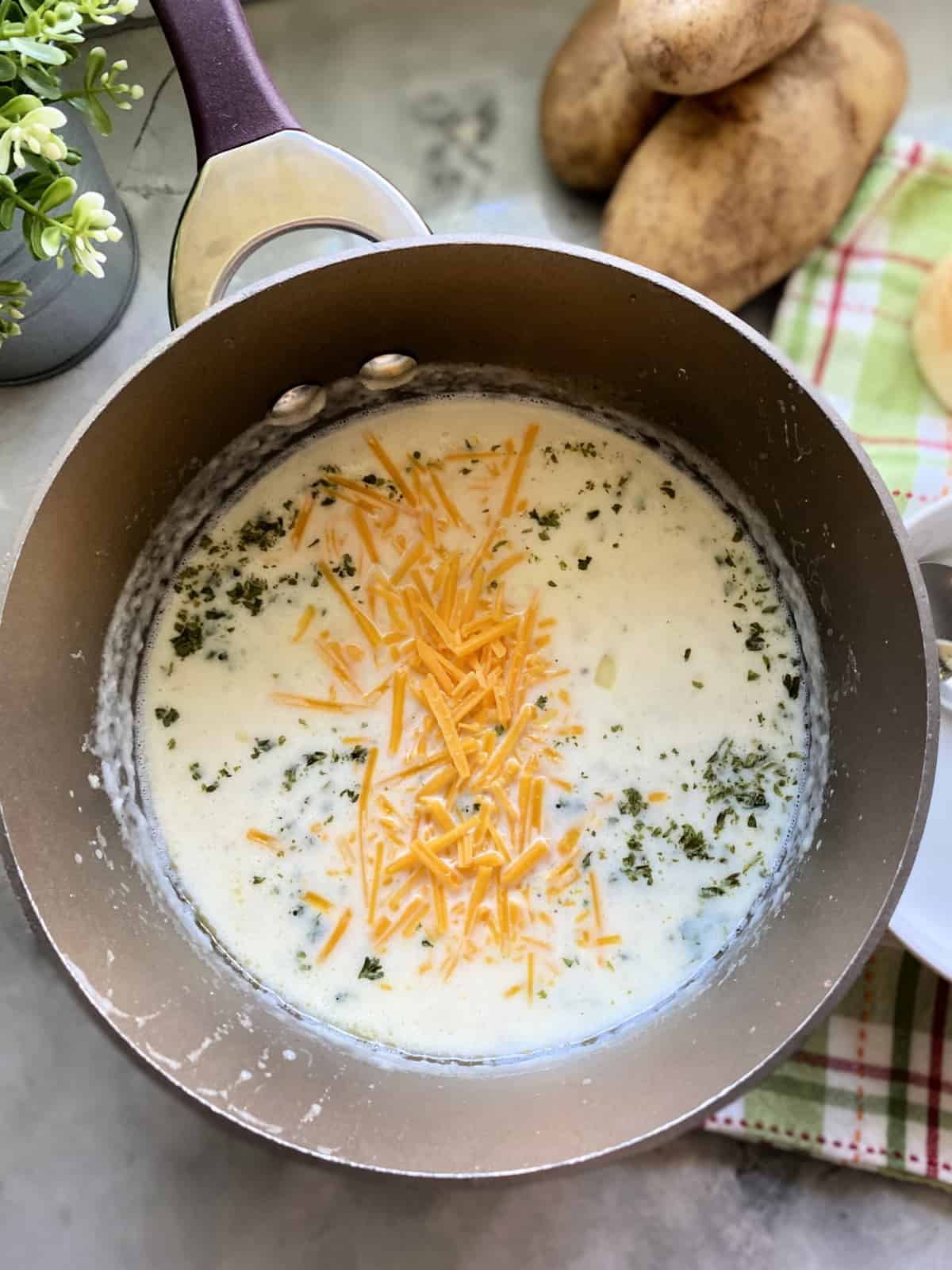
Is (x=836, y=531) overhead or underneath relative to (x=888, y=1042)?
overhead

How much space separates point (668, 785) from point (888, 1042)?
319mm

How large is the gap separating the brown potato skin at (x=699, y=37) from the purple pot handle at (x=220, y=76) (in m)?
0.30

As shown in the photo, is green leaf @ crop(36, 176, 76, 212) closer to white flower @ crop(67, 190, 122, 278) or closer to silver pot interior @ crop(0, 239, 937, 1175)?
white flower @ crop(67, 190, 122, 278)

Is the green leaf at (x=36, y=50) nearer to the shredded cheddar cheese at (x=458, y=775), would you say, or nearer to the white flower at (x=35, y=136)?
the white flower at (x=35, y=136)

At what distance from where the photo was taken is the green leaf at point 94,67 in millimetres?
785

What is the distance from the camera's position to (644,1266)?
3.40ft

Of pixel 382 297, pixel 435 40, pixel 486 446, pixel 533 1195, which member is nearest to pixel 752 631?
pixel 486 446

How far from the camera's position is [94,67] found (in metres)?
0.79

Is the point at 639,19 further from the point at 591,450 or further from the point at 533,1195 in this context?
the point at 533,1195

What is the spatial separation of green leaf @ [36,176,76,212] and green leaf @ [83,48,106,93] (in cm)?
8

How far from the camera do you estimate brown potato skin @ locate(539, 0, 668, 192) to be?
1.07 meters

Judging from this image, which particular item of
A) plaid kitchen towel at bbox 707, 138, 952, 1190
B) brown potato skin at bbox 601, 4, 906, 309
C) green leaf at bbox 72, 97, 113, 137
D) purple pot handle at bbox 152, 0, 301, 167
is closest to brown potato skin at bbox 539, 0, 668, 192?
brown potato skin at bbox 601, 4, 906, 309

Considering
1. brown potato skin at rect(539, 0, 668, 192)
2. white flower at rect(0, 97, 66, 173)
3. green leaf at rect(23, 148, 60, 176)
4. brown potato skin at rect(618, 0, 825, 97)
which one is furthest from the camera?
brown potato skin at rect(539, 0, 668, 192)

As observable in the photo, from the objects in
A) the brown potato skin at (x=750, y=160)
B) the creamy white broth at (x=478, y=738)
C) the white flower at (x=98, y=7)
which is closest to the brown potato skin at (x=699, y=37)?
the brown potato skin at (x=750, y=160)
